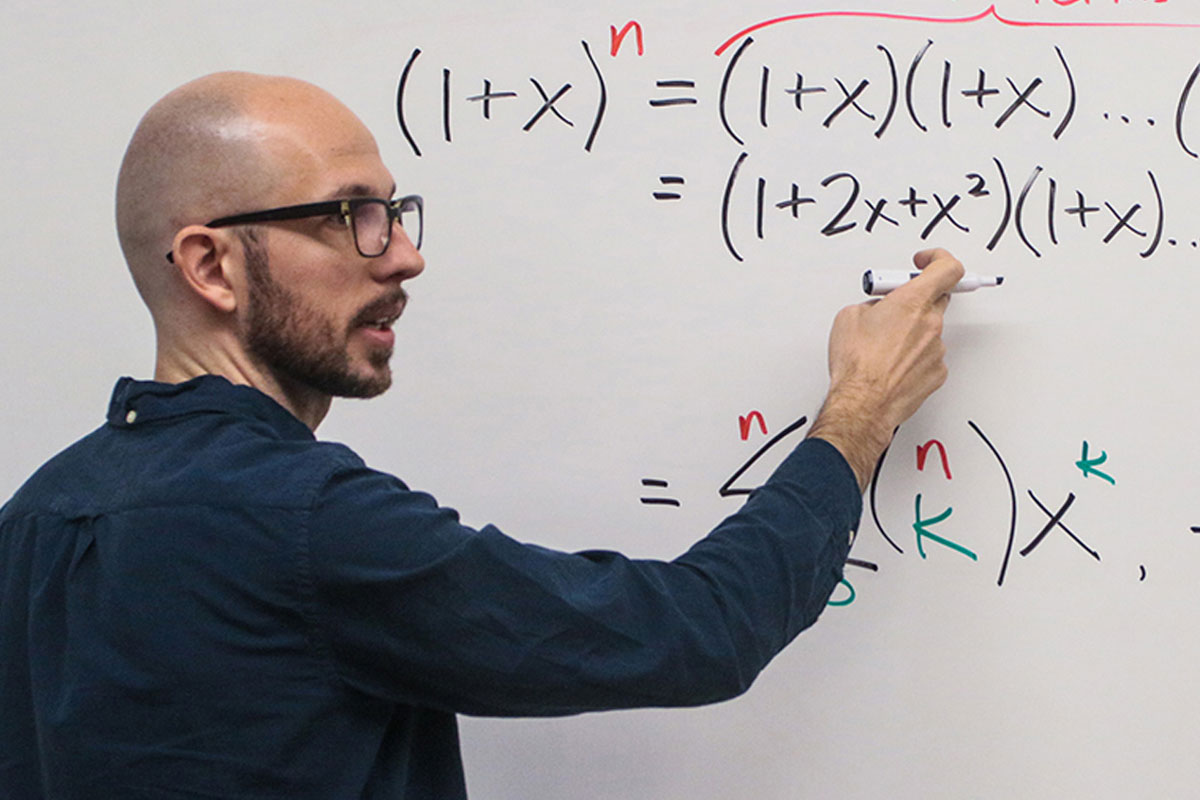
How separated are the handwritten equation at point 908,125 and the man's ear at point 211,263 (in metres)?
0.32

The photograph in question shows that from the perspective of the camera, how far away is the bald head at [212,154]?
0.71 metres

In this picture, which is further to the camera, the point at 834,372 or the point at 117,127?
the point at 117,127

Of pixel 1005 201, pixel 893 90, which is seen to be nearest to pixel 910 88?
pixel 893 90

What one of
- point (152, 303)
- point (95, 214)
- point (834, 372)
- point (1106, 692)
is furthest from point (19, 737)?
point (1106, 692)

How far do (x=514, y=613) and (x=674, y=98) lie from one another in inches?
18.1

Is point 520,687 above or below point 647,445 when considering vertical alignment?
below

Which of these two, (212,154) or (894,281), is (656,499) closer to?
(894,281)

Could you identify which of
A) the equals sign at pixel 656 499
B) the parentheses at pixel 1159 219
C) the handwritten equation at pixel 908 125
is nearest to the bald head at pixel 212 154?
the handwritten equation at pixel 908 125

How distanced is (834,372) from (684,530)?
0.61 ft

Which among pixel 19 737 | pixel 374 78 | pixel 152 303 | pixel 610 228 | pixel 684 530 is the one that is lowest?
pixel 19 737

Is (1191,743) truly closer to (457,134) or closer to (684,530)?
(684,530)

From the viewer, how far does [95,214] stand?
0.98 meters

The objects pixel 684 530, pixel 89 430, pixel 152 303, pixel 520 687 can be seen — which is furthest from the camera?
pixel 89 430

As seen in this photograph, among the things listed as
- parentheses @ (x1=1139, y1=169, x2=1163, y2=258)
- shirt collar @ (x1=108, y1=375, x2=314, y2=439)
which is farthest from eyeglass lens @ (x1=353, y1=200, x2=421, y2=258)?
parentheses @ (x1=1139, y1=169, x2=1163, y2=258)
